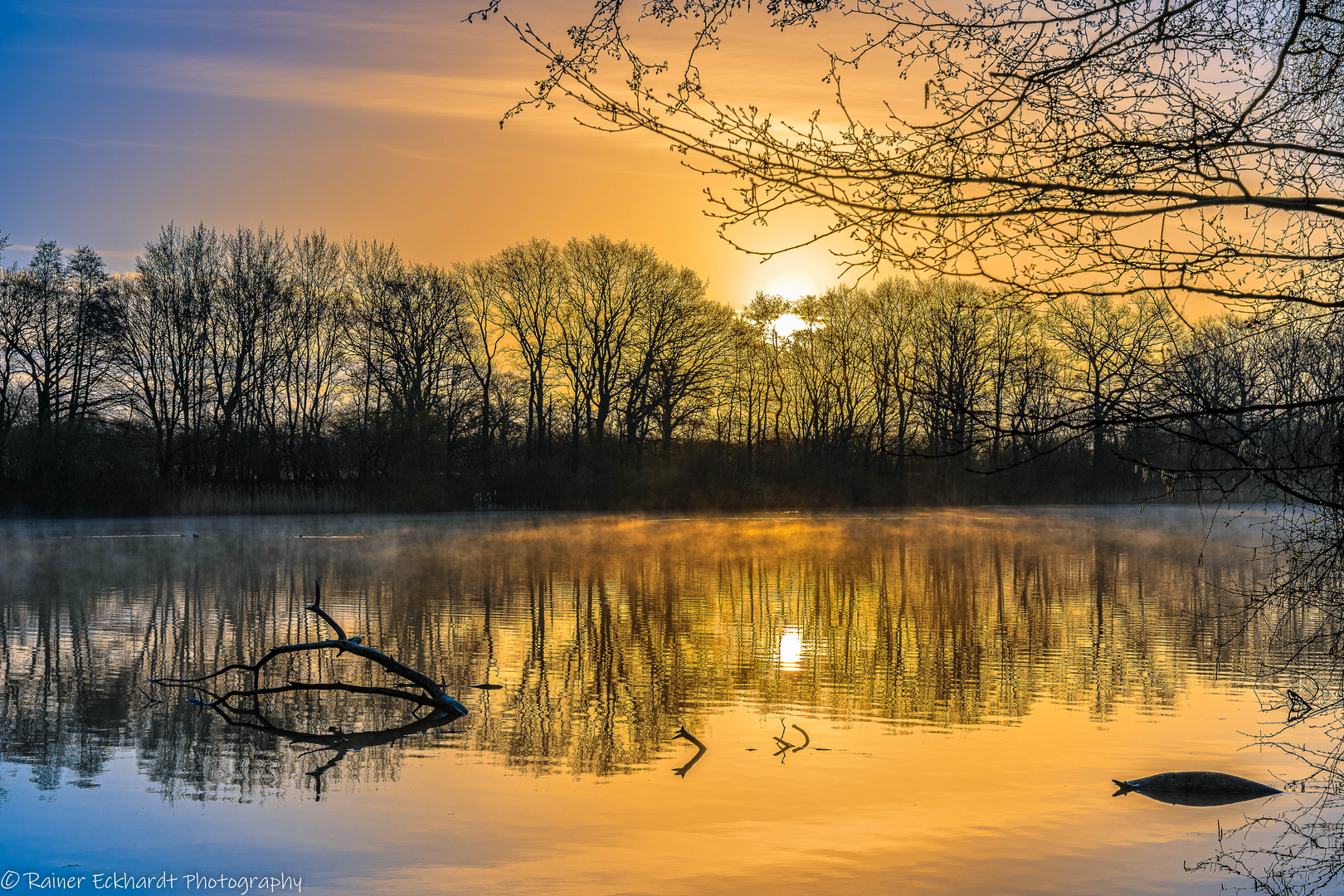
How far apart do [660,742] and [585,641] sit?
190 inches

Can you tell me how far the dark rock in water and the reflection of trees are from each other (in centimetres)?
200

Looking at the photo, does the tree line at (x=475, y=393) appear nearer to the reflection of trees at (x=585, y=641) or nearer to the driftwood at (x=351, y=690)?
the reflection of trees at (x=585, y=641)

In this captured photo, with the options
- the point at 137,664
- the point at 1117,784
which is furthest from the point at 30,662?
the point at 1117,784

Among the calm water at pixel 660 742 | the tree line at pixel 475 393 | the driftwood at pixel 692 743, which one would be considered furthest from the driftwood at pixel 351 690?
the tree line at pixel 475 393

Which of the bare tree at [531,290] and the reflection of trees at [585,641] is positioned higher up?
the bare tree at [531,290]

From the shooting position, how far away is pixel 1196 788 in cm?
676

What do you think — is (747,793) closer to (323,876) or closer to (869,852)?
(869,852)

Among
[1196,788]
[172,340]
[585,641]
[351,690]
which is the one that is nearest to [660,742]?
[351,690]

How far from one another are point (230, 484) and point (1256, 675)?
129ft

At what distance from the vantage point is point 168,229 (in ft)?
144

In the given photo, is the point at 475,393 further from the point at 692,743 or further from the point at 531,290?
the point at 692,743

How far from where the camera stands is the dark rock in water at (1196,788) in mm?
6684

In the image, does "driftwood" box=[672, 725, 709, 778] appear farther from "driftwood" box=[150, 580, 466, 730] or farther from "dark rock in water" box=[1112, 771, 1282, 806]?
"dark rock in water" box=[1112, 771, 1282, 806]

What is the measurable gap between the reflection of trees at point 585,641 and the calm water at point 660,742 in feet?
0.19
